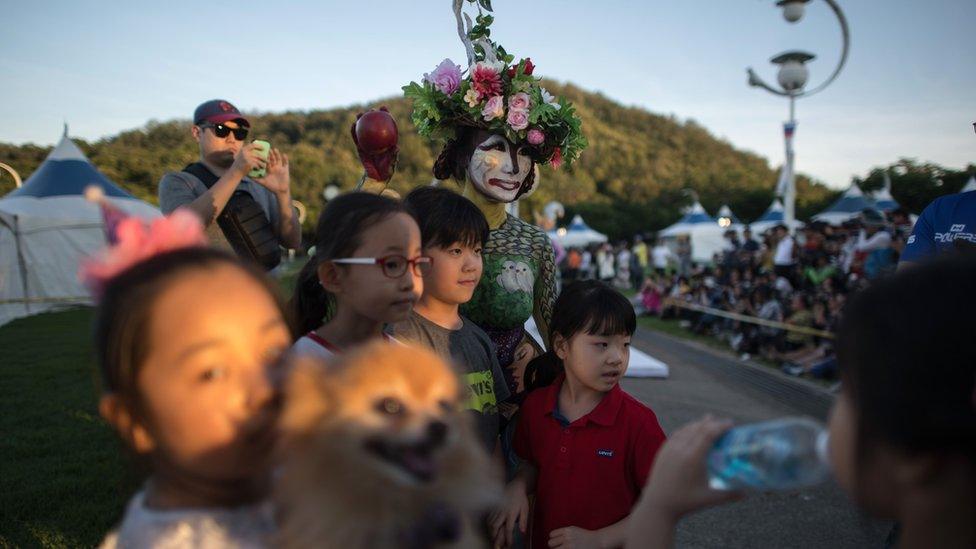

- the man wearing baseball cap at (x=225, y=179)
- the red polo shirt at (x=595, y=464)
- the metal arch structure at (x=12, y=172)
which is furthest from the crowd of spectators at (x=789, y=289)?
the metal arch structure at (x=12, y=172)

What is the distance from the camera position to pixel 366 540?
0.87m

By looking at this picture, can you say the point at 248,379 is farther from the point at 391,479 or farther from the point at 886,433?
the point at 886,433

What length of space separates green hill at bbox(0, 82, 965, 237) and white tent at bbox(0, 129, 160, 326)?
17714 millimetres

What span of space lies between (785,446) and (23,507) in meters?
4.85

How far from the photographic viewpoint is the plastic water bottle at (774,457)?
1.13 metres

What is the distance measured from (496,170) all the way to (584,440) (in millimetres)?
1485

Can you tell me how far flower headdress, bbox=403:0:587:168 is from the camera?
123 inches

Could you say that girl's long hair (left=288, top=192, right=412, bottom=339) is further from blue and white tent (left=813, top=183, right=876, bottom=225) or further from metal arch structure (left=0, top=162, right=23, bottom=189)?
blue and white tent (left=813, top=183, right=876, bottom=225)

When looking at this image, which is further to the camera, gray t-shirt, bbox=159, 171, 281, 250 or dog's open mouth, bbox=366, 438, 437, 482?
gray t-shirt, bbox=159, 171, 281, 250

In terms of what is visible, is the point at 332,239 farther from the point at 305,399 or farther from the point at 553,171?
the point at 553,171

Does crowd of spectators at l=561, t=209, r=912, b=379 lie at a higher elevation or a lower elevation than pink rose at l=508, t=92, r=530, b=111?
lower

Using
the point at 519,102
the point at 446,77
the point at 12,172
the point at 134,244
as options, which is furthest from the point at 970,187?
the point at 12,172

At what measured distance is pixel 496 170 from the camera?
317 centimetres

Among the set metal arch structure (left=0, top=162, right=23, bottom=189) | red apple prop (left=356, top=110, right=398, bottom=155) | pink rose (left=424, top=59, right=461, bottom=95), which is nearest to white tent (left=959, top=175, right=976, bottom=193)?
pink rose (left=424, top=59, right=461, bottom=95)
